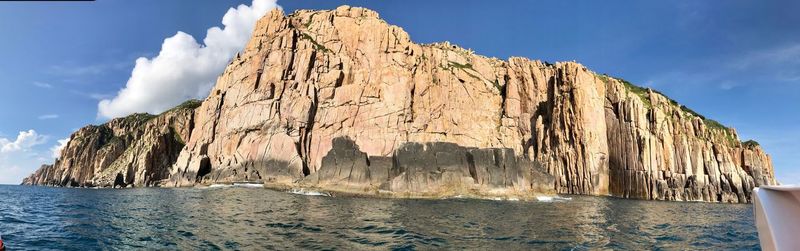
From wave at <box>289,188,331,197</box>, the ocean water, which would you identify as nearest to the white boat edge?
the ocean water

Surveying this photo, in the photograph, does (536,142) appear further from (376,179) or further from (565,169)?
(376,179)

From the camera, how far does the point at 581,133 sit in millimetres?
102000

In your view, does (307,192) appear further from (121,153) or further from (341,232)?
(121,153)

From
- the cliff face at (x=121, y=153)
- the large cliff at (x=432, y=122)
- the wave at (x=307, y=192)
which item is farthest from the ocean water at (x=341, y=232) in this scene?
the cliff face at (x=121, y=153)

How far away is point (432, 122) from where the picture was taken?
3824 inches

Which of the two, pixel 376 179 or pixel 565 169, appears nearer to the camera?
pixel 376 179

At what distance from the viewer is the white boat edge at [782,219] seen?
4629mm

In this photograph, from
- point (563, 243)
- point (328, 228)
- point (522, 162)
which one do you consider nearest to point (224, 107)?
point (522, 162)

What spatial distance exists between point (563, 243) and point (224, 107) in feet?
345

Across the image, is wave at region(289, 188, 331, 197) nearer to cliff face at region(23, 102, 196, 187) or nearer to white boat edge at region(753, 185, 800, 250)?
white boat edge at region(753, 185, 800, 250)

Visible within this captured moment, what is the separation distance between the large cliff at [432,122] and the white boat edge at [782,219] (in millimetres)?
71665

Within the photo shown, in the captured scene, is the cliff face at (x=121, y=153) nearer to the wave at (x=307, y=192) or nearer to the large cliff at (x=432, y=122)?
the large cliff at (x=432, y=122)

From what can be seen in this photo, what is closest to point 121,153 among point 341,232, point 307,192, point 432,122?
point 432,122

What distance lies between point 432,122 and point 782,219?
304 feet
